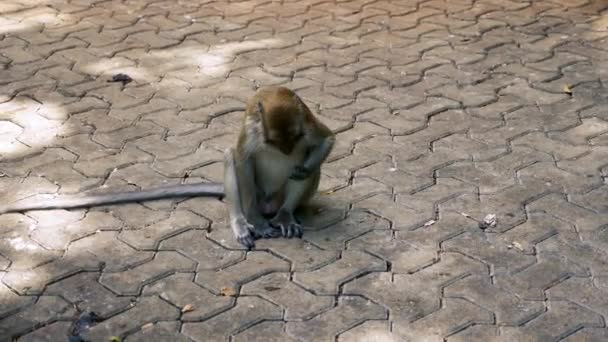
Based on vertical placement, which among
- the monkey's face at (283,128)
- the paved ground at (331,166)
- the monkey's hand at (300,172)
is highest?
the monkey's face at (283,128)

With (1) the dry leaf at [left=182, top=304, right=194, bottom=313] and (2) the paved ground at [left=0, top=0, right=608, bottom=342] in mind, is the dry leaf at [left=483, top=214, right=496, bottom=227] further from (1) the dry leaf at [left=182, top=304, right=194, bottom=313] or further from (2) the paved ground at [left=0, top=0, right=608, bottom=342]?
(1) the dry leaf at [left=182, top=304, right=194, bottom=313]

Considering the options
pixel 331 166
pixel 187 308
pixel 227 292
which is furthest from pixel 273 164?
pixel 331 166

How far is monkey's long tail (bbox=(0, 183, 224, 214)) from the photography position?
17.8 feet

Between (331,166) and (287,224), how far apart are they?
0.93 metres

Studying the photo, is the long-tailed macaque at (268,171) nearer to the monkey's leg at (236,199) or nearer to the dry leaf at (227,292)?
the monkey's leg at (236,199)

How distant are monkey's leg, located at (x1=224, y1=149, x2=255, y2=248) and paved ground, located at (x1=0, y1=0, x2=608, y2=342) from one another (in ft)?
0.31

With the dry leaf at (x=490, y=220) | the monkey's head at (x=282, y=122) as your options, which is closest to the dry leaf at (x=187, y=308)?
the monkey's head at (x=282, y=122)

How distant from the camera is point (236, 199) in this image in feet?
16.8

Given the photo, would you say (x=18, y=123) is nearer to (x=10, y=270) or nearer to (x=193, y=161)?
(x=193, y=161)

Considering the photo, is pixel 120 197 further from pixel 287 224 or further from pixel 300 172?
pixel 300 172

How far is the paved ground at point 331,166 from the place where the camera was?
4547mm

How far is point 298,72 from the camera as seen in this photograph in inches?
298

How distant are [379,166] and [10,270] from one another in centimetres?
223

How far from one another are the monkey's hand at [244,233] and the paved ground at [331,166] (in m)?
0.07
